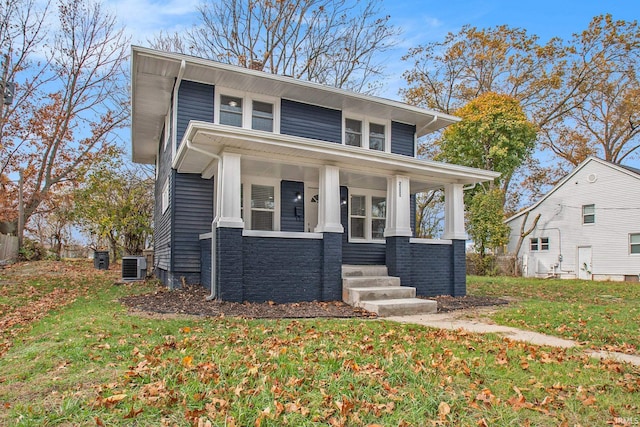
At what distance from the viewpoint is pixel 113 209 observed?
16891 mm

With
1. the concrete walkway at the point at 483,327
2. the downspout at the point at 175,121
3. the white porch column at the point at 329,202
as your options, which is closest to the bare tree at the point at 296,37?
the downspout at the point at 175,121

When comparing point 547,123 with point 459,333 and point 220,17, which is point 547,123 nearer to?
point 220,17

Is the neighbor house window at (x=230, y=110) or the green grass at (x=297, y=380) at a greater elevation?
the neighbor house window at (x=230, y=110)

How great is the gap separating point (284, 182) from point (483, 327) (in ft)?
19.5

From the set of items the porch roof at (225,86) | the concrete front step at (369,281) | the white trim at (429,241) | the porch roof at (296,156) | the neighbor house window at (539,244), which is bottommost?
the concrete front step at (369,281)

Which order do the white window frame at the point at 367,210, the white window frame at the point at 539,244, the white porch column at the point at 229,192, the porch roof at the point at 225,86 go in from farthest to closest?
1. the white window frame at the point at 539,244
2. the white window frame at the point at 367,210
3. the porch roof at the point at 225,86
4. the white porch column at the point at 229,192

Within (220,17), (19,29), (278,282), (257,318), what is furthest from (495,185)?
(19,29)

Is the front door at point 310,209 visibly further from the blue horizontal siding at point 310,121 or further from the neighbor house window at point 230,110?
the neighbor house window at point 230,110

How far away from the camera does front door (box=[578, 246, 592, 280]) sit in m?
20.1

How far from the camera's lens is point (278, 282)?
25.6 feet

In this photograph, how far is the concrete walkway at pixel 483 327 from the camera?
4523mm

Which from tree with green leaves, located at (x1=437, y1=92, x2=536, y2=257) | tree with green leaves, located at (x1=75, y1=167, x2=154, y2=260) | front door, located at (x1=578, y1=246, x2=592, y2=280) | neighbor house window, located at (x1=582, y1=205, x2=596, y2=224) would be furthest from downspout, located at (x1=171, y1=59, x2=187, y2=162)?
front door, located at (x1=578, y1=246, x2=592, y2=280)

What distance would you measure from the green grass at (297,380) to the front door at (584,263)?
1878 cm

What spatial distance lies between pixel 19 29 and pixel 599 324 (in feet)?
77.3
